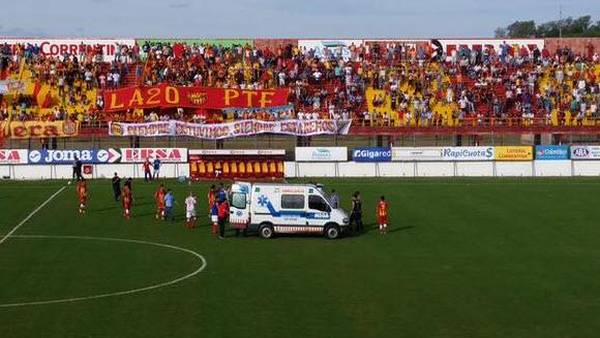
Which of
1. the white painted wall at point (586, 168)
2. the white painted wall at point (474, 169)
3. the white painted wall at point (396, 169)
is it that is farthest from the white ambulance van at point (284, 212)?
the white painted wall at point (586, 168)

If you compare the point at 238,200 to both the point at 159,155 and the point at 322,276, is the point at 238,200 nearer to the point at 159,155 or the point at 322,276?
the point at 322,276

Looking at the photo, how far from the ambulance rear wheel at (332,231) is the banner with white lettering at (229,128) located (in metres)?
28.1

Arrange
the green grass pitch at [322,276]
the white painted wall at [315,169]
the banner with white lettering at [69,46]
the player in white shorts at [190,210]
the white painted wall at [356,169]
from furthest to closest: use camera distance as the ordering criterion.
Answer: the banner with white lettering at [69,46], the white painted wall at [356,169], the white painted wall at [315,169], the player in white shorts at [190,210], the green grass pitch at [322,276]

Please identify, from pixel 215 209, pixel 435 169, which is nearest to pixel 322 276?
pixel 215 209

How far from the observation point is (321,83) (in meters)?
78.2

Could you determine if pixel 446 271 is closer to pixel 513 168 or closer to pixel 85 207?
pixel 85 207

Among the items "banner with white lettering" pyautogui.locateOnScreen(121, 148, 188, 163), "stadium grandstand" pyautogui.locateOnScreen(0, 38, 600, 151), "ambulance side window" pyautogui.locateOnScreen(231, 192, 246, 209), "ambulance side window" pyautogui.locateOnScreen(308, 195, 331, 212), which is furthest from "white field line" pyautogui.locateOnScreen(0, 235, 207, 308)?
"stadium grandstand" pyautogui.locateOnScreen(0, 38, 600, 151)

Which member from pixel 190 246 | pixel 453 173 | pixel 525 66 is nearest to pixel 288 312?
pixel 190 246

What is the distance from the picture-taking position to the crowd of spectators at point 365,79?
73.1m

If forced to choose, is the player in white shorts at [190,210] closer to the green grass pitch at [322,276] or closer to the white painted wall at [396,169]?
the green grass pitch at [322,276]

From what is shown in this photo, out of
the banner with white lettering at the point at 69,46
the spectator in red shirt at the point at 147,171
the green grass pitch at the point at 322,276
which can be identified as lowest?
the green grass pitch at the point at 322,276

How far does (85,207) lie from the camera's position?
155ft

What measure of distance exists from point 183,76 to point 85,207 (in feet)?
101

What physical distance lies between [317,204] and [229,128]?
93.6ft
